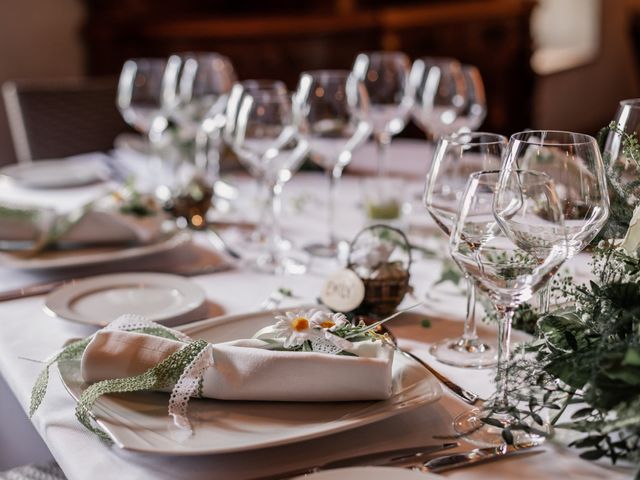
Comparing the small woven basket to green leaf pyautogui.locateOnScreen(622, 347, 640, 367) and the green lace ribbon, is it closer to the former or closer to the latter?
the green lace ribbon

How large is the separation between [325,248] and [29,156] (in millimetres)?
1511

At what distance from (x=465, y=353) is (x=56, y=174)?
1338mm

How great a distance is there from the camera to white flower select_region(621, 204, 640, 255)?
83cm

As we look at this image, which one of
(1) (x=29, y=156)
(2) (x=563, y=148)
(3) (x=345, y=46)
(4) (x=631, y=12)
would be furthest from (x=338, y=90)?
(4) (x=631, y=12)

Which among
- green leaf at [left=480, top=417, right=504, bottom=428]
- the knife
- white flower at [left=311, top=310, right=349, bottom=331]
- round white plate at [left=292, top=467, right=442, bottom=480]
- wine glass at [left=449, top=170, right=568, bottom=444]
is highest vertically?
wine glass at [left=449, top=170, right=568, bottom=444]

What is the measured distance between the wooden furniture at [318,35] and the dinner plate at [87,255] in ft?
8.77

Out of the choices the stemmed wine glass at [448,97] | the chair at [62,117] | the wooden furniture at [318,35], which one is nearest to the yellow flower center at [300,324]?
the stemmed wine glass at [448,97]

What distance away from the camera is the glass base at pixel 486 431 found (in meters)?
0.81

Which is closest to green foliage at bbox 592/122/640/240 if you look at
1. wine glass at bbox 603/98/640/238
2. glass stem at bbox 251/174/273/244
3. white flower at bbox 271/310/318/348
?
wine glass at bbox 603/98/640/238

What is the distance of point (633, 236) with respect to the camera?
84 centimetres

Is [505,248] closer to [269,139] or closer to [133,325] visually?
[133,325]

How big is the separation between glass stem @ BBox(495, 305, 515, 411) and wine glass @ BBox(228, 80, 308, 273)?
57cm

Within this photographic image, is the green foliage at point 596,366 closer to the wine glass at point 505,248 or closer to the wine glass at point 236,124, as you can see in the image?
the wine glass at point 505,248

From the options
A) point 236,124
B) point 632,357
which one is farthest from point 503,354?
point 236,124
